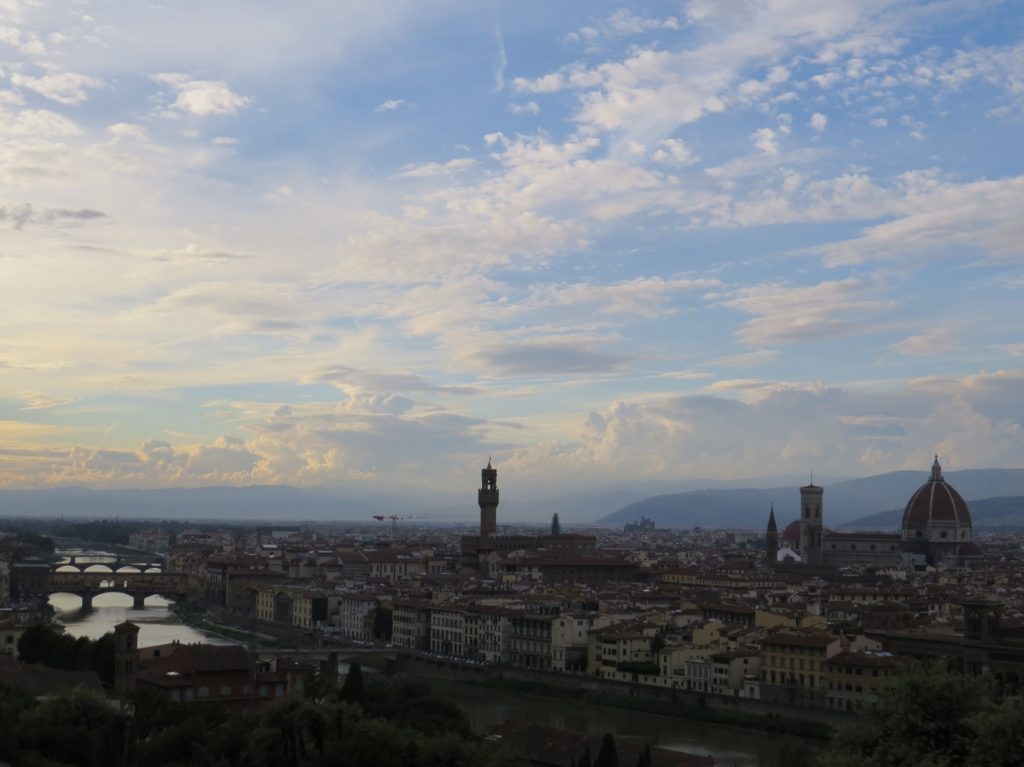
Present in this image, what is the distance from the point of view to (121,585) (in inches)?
2746

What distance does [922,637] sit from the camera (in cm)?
3334

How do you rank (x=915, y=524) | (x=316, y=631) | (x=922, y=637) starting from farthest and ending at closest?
(x=915, y=524) < (x=316, y=631) < (x=922, y=637)

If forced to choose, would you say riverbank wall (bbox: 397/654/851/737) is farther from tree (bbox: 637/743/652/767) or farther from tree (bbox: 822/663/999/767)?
tree (bbox: 822/663/999/767)

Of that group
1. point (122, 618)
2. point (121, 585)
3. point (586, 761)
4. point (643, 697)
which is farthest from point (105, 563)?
point (586, 761)

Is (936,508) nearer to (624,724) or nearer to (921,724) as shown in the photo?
(624,724)

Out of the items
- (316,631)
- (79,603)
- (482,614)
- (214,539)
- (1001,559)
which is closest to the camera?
(482,614)

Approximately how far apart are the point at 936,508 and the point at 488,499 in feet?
82.6

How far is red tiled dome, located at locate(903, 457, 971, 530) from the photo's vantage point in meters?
76.9

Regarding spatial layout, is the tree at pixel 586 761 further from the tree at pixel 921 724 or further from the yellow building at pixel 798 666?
the yellow building at pixel 798 666

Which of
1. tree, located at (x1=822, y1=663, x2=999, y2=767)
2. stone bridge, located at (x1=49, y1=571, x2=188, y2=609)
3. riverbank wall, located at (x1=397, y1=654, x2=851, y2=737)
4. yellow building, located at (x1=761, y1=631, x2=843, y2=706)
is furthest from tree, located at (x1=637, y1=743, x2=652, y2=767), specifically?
stone bridge, located at (x1=49, y1=571, x2=188, y2=609)

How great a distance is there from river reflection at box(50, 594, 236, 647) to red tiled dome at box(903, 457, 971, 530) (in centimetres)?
4140

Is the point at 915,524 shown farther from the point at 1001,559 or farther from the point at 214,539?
the point at 214,539

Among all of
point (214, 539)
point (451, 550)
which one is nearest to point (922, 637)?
point (451, 550)

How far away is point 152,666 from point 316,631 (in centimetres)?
2264
